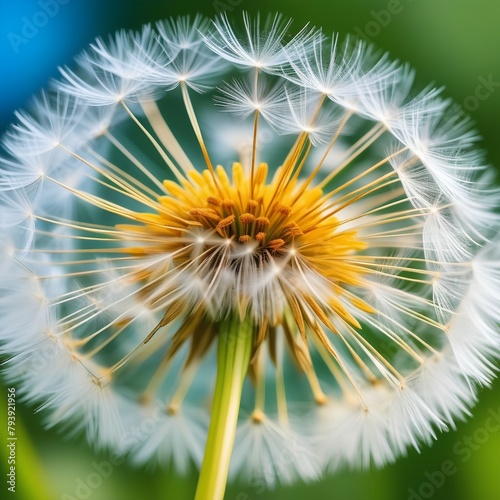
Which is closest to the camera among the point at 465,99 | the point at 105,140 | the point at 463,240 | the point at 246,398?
the point at 463,240

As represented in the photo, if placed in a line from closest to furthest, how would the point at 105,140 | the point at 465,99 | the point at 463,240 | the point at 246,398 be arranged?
1. the point at 463,240
2. the point at 105,140
3. the point at 246,398
4. the point at 465,99

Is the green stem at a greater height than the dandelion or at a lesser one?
lesser

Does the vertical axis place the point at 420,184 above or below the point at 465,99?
below

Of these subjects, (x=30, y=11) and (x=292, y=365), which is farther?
(x=30, y=11)

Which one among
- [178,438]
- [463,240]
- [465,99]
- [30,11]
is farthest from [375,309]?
[30,11]

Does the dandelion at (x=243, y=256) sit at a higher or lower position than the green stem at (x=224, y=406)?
higher

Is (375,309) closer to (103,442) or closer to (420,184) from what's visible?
(420,184)
